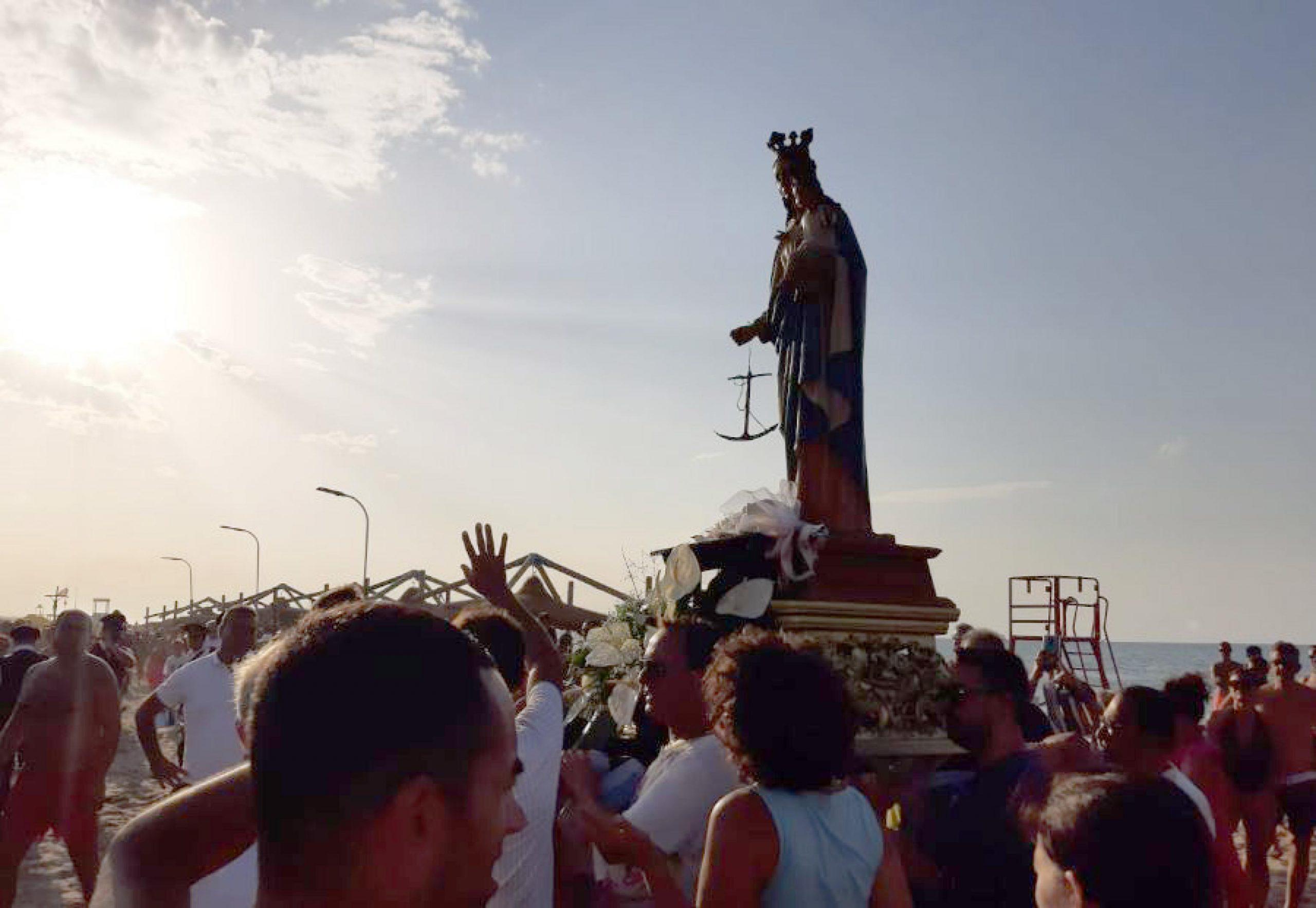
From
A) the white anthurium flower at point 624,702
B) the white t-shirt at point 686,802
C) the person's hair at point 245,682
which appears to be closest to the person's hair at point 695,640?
the white t-shirt at point 686,802

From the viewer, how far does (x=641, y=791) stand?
328 centimetres

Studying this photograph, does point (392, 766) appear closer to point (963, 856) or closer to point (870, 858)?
point (870, 858)

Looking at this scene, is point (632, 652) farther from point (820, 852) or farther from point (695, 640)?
point (820, 852)

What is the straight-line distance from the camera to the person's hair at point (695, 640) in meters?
3.38

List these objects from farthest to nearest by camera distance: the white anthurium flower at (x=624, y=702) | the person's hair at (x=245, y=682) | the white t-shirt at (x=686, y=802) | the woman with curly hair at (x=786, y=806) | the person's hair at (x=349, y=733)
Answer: the white anthurium flower at (x=624, y=702), the white t-shirt at (x=686, y=802), the woman with curly hair at (x=786, y=806), the person's hair at (x=245, y=682), the person's hair at (x=349, y=733)

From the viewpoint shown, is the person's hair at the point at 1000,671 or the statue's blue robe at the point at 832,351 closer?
the person's hair at the point at 1000,671

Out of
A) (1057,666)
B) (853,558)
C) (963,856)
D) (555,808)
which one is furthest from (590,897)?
(1057,666)

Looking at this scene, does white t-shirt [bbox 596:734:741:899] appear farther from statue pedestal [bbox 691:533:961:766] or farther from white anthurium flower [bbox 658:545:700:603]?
statue pedestal [bbox 691:533:961:766]

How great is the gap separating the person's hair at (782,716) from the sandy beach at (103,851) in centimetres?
316

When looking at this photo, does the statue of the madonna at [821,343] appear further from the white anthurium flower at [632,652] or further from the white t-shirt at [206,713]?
the white t-shirt at [206,713]

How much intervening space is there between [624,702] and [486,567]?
74 centimetres

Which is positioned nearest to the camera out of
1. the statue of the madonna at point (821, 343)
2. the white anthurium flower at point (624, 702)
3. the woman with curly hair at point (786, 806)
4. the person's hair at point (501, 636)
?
the woman with curly hair at point (786, 806)

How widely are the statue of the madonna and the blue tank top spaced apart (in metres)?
3.46

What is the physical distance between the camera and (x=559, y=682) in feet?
11.7
